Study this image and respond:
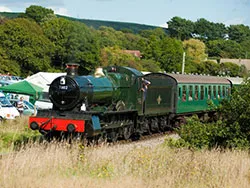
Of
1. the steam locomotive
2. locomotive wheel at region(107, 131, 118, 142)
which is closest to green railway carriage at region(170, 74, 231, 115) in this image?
the steam locomotive

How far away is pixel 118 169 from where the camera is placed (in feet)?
40.7

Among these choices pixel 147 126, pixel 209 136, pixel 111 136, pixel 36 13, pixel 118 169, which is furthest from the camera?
pixel 36 13

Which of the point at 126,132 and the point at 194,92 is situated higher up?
the point at 194,92

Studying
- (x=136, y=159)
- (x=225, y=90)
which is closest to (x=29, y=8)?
(x=225, y=90)

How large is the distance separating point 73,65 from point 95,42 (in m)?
70.8

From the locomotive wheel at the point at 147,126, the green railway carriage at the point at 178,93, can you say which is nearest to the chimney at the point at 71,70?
the green railway carriage at the point at 178,93

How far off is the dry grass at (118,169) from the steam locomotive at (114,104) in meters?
4.31

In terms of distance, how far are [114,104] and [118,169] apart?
1005cm

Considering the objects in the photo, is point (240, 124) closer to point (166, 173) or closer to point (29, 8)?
point (166, 173)

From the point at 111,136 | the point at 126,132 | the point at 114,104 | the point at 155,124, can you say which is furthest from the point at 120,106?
the point at 155,124

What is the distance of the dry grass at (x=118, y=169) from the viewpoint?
10.8m

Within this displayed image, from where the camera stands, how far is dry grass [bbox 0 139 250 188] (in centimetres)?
1076

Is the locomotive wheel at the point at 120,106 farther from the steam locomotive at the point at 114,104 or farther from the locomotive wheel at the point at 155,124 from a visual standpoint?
the locomotive wheel at the point at 155,124

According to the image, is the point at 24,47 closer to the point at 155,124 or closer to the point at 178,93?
the point at 178,93
